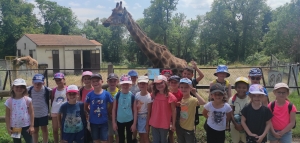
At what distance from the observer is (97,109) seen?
4.33 metres

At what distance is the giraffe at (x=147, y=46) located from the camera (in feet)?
30.0

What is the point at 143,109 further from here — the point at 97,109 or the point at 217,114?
the point at 217,114

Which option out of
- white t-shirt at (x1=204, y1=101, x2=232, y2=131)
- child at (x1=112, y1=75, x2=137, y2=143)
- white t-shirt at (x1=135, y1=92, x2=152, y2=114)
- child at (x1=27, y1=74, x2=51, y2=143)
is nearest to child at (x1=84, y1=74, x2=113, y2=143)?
child at (x1=112, y1=75, x2=137, y2=143)

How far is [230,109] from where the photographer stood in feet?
12.6

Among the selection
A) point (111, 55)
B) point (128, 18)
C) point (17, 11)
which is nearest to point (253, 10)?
point (111, 55)

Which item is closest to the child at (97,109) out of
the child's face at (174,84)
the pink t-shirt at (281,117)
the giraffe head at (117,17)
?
the child's face at (174,84)

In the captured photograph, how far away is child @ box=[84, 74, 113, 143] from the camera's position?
4.33 meters

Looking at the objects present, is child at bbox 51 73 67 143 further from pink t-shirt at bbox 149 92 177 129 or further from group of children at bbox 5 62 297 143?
pink t-shirt at bbox 149 92 177 129

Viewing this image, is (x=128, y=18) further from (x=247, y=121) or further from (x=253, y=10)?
(x=253, y=10)

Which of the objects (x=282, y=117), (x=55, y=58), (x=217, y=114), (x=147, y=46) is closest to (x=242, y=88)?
(x=217, y=114)

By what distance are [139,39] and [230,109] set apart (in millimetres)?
6512

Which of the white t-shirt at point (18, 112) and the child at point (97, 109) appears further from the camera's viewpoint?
the child at point (97, 109)

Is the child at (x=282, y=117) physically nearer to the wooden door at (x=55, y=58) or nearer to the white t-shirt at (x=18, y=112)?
the white t-shirt at (x=18, y=112)

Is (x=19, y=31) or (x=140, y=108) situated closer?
(x=140, y=108)
